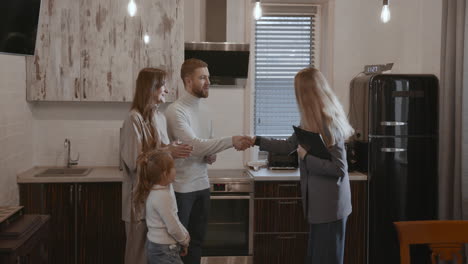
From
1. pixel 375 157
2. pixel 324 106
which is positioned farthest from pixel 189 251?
pixel 375 157

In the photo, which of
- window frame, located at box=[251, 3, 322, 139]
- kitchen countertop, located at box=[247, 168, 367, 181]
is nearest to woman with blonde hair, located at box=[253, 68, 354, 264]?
kitchen countertop, located at box=[247, 168, 367, 181]

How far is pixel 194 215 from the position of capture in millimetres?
3609

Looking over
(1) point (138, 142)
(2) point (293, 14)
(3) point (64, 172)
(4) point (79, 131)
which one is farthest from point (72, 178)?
(2) point (293, 14)

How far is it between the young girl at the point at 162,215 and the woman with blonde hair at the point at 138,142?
326 millimetres

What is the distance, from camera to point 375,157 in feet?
14.5

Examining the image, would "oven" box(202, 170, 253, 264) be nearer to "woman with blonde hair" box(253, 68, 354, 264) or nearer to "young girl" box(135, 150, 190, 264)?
"woman with blonde hair" box(253, 68, 354, 264)

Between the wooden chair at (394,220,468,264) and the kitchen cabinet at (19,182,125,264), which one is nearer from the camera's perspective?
the wooden chair at (394,220,468,264)

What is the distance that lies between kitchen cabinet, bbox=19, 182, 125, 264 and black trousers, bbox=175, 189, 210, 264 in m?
0.79

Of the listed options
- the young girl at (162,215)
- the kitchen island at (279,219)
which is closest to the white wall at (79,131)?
the kitchen island at (279,219)

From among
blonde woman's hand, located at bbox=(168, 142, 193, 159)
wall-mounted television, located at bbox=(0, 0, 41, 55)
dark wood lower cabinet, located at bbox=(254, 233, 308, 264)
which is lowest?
dark wood lower cabinet, located at bbox=(254, 233, 308, 264)

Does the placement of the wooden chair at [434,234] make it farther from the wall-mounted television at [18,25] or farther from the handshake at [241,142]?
the wall-mounted television at [18,25]

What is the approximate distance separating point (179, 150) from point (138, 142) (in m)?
0.26

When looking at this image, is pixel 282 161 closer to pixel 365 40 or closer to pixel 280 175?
pixel 280 175

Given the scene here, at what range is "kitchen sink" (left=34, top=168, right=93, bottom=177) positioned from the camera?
424 cm
